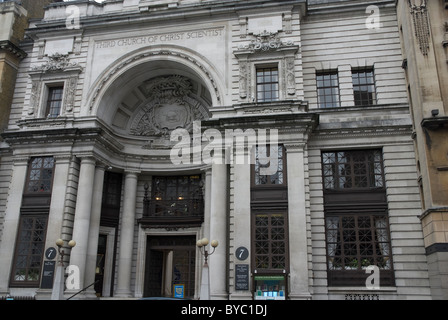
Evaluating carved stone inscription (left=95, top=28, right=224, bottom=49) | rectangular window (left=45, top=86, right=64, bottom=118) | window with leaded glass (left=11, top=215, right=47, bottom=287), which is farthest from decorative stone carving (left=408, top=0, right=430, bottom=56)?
window with leaded glass (left=11, top=215, right=47, bottom=287)

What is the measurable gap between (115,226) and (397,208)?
16080 millimetres

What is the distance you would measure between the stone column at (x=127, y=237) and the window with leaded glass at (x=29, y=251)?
4.36 metres

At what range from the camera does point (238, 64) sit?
22469 millimetres

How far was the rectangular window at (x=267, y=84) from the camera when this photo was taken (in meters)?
22.2

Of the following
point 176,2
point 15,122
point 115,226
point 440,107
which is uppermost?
point 176,2

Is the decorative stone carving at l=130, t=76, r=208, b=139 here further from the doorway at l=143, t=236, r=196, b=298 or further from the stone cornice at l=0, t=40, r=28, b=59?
the stone cornice at l=0, t=40, r=28, b=59

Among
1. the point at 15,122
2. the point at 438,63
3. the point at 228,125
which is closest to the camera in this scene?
the point at 438,63

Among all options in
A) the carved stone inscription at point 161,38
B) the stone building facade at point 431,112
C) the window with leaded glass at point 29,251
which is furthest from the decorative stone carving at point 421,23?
the window with leaded glass at point 29,251

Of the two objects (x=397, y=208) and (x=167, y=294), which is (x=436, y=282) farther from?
(x=167, y=294)

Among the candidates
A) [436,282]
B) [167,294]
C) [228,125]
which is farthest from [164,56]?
[436,282]

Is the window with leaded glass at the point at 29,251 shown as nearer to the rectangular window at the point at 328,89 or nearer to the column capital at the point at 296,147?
the column capital at the point at 296,147

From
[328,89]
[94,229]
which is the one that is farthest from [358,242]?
[94,229]
